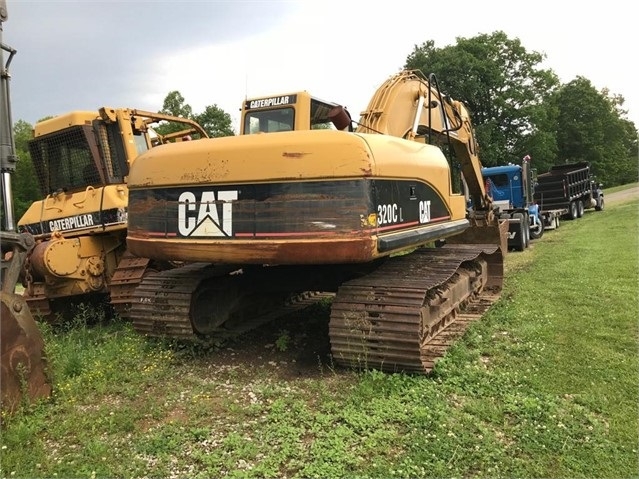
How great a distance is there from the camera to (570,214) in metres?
21.3

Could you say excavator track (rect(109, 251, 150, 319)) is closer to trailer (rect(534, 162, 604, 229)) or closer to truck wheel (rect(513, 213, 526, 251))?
truck wheel (rect(513, 213, 526, 251))

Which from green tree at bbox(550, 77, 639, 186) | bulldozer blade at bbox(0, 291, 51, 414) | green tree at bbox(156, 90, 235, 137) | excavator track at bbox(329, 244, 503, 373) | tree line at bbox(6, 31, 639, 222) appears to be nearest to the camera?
bulldozer blade at bbox(0, 291, 51, 414)

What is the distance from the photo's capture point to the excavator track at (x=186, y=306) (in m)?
5.03

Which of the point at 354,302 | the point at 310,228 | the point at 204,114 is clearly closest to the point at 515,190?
the point at 354,302

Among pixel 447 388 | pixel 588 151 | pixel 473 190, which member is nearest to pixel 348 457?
pixel 447 388

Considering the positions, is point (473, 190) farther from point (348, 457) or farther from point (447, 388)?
point (348, 457)

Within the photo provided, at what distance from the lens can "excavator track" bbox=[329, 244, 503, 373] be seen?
4.11 m

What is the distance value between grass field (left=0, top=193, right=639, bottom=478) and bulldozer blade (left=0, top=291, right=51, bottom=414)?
117 millimetres

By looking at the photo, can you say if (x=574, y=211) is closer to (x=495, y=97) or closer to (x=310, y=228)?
(x=495, y=97)

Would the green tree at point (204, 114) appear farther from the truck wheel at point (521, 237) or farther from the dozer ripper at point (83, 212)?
the dozer ripper at point (83, 212)

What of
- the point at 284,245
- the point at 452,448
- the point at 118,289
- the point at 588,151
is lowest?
the point at 452,448

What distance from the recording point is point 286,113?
5191mm

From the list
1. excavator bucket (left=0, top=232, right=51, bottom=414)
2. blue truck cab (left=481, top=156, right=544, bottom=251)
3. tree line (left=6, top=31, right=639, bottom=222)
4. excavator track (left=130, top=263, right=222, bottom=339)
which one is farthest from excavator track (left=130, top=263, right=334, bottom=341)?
tree line (left=6, top=31, right=639, bottom=222)

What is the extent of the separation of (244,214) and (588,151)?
47.4m
